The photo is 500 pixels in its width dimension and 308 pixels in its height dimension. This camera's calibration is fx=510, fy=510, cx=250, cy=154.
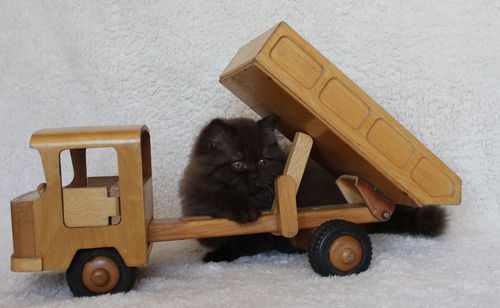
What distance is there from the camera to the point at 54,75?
7.90 ft

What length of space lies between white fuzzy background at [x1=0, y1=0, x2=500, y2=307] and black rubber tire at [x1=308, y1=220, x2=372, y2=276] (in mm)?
532

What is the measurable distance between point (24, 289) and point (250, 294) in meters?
0.75

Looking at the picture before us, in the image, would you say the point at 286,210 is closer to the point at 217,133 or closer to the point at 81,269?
the point at 217,133

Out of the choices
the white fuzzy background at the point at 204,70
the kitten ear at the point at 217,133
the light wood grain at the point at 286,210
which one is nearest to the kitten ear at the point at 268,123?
the kitten ear at the point at 217,133

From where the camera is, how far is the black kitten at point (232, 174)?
1.83m

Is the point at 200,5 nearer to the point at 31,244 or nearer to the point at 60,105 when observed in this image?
the point at 60,105

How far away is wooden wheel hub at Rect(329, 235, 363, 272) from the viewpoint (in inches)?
66.9

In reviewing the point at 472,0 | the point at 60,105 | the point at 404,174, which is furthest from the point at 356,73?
the point at 60,105

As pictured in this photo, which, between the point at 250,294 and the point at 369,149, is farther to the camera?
the point at 369,149

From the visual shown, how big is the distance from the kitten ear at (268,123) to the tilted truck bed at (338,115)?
76 mm

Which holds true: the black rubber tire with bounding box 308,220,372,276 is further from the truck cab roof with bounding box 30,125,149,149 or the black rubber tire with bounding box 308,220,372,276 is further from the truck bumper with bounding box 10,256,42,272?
the truck bumper with bounding box 10,256,42,272

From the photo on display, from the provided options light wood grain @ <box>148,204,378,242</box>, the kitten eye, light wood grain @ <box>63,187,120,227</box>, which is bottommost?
light wood grain @ <box>148,204,378,242</box>

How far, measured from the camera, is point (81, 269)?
158cm

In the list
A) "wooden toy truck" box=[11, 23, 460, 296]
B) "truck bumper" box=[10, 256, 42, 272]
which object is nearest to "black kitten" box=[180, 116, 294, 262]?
"wooden toy truck" box=[11, 23, 460, 296]
